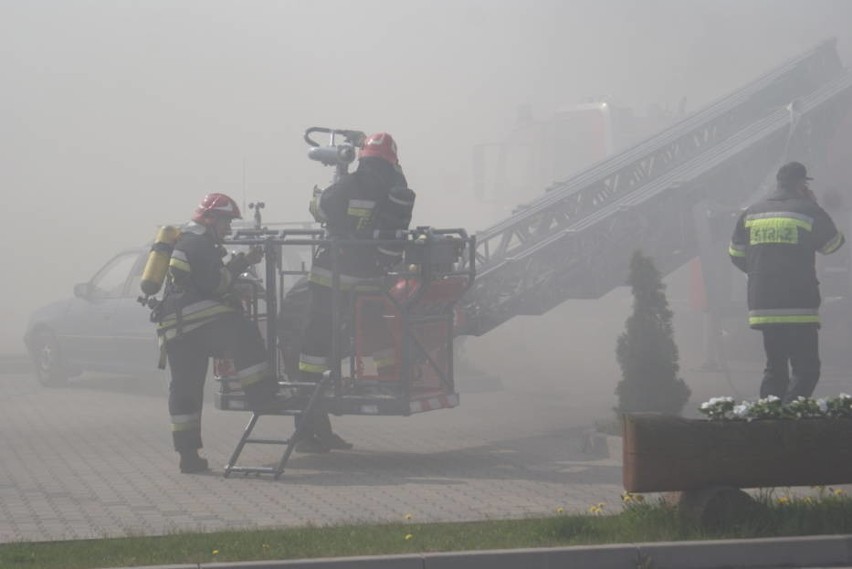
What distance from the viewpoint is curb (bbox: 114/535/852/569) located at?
5758 mm

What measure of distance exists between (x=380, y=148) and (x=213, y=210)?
1183 millimetres

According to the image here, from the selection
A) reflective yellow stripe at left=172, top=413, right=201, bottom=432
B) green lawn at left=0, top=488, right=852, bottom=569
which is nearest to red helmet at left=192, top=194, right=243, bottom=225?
reflective yellow stripe at left=172, top=413, right=201, bottom=432

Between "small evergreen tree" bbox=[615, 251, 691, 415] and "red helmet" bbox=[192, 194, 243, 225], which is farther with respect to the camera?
"small evergreen tree" bbox=[615, 251, 691, 415]

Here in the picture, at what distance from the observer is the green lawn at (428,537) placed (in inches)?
234

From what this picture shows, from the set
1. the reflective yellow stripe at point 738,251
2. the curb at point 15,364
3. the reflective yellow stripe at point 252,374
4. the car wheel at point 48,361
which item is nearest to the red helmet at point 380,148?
the reflective yellow stripe at point 252,374

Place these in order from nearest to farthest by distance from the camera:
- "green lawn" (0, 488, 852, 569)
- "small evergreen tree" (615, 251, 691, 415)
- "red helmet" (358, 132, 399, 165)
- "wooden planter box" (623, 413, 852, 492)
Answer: "green lawn" (0, 488, 852, 569), "wooden planter box" (623, 413, 852, 492), "red helmet" (358, 132, 399, 165), "small evergreen tree" (615, 251, 691, 415)

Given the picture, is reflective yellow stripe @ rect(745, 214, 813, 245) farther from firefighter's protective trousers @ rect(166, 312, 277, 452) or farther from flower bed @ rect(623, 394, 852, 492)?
firefighter's protective trousers @ rect(166, 312, 277, 452)

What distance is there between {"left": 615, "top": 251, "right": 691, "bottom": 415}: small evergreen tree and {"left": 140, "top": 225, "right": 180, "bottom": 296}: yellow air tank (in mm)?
3285

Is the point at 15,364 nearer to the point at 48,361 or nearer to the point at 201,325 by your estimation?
the point at 48,361

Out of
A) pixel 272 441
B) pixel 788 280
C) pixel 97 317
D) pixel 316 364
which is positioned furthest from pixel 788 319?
pixel 97 317

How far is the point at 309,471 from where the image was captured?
9.09 metres

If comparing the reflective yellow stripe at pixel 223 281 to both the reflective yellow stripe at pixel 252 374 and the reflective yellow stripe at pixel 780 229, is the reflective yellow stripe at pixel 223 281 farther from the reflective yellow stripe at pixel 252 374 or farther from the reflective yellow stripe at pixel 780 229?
the reflective yellow stripe at pixel 780 229

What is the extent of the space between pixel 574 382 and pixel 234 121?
2065cm

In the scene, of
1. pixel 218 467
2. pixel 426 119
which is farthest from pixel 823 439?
pixel 426 119
